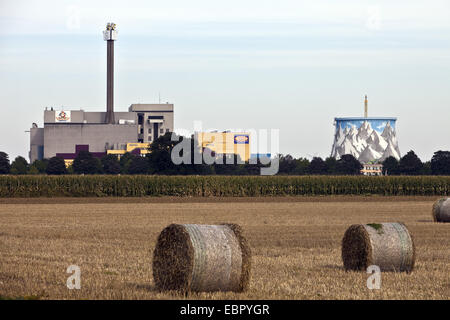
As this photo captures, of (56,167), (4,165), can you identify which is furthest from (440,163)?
(4,165)

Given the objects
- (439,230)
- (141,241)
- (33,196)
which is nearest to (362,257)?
(141,241)

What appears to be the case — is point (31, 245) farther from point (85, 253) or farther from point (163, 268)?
point (163, 268)

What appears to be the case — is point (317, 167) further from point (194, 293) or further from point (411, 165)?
point (194, 293)

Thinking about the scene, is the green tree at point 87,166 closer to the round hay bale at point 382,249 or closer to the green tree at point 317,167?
the green tree at point 317,167

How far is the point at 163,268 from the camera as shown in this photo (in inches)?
628

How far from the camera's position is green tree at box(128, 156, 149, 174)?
18740 centimetres

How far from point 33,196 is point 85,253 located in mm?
57409

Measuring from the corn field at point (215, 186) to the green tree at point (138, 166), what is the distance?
10280 centimetres

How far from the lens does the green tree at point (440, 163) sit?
182000mm

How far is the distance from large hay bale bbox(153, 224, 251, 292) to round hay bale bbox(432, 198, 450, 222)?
85.4 feet

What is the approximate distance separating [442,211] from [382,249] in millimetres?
21303

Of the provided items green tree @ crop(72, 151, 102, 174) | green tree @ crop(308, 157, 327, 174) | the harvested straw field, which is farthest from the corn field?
green tree @ crop(72, 151, 102, 174)

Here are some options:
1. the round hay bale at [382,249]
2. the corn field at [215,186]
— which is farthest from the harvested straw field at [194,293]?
the corn field at [215,186]
